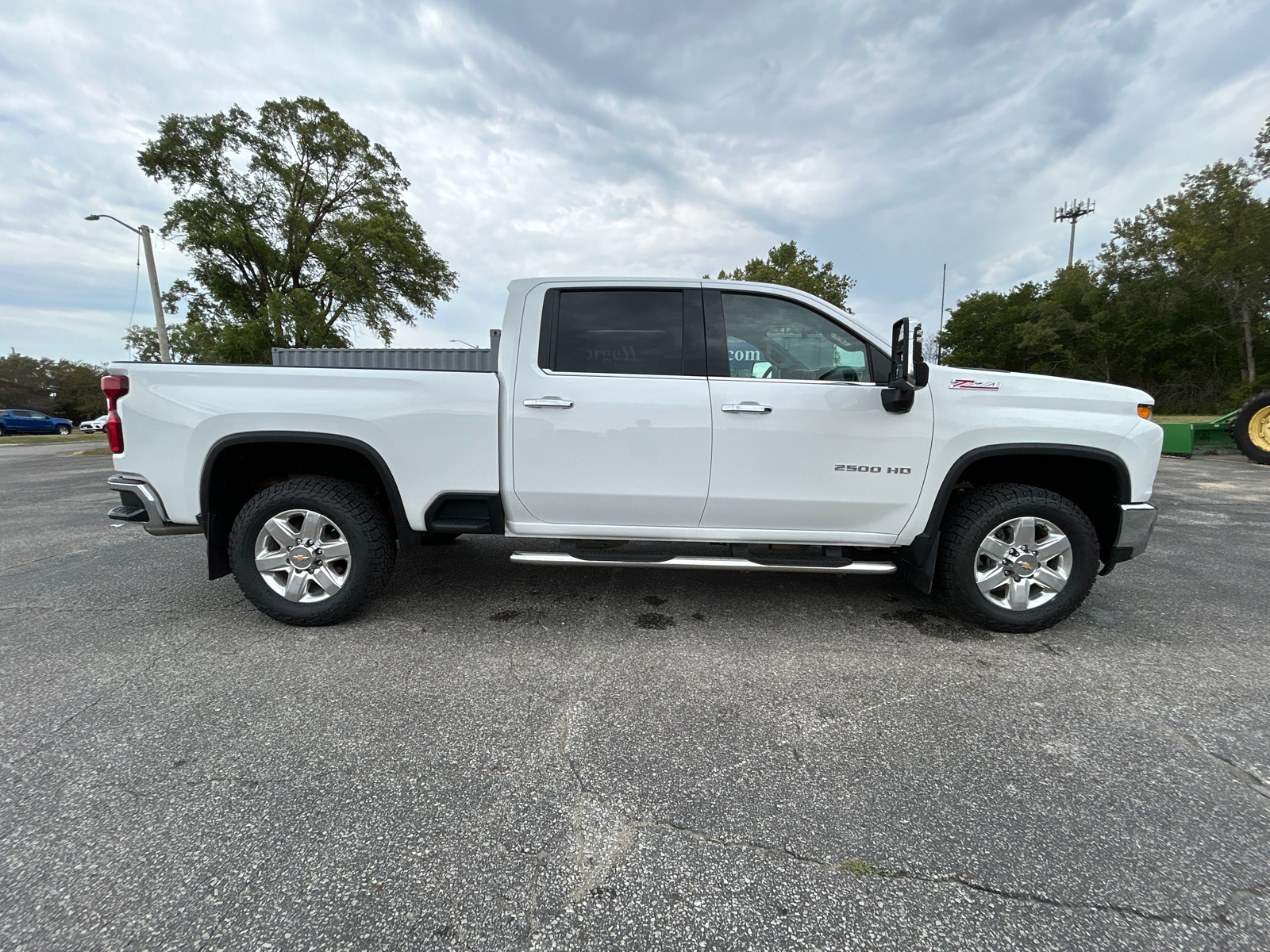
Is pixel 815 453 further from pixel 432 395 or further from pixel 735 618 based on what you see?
pixel 432 395

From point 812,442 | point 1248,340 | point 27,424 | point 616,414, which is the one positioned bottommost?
point 27,424

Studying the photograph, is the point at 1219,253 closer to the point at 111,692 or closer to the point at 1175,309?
the point at 1175,309

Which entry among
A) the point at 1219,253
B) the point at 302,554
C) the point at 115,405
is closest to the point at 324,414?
the point at 302,554

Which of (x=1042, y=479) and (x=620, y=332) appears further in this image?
(x=1042, y=479)

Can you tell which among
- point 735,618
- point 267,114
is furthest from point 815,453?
point 267,114

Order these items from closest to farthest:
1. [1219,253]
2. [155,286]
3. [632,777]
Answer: [632,777], [155,286], [1219,253]

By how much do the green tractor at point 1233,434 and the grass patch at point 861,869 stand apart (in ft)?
45.3

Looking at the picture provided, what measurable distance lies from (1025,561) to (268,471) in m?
4.49

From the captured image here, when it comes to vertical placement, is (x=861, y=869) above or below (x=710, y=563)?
below

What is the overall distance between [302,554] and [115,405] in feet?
4.34

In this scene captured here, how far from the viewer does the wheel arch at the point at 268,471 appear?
308cm

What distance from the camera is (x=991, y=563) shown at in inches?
125

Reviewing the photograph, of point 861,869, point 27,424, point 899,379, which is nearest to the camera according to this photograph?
point 861,869

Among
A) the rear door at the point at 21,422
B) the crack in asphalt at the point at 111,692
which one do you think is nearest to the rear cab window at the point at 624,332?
the crack in asphalt at the point at 111,692
